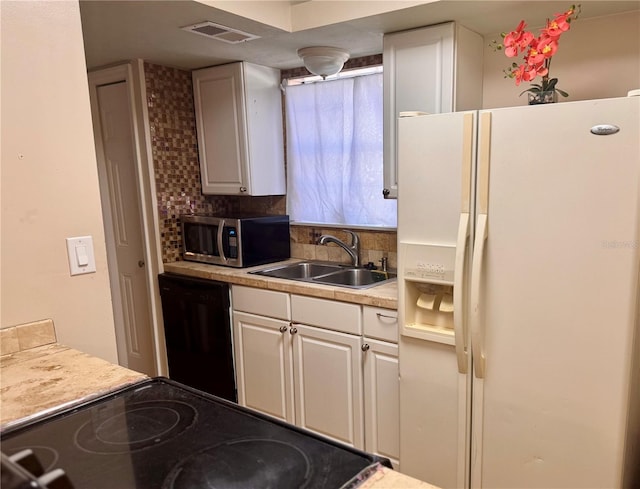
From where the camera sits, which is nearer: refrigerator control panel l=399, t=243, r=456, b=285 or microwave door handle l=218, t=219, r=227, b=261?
refrigerator control panel l=399, t=243, r=456, b=285

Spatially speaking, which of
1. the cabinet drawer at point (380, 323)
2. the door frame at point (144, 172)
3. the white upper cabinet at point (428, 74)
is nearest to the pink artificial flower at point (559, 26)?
the white upper cabinet at point (428, 74)

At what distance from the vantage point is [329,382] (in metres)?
2.43

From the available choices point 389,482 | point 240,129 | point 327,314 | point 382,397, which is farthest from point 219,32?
point 389,482

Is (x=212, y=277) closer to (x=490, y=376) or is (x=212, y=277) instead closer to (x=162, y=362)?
(x=162, y=362)

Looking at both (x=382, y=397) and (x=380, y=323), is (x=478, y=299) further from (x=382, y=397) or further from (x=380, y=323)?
(x=382, y=397)


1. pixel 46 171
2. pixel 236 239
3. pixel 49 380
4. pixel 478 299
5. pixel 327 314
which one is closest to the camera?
pixel 49 380

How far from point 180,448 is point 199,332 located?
6.62 ft

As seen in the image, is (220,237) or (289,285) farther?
(220,237)

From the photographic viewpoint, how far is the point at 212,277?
2.82 m

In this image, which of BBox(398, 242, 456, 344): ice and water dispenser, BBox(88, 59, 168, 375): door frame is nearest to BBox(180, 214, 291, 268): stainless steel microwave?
BBox(88, 59, 168, 375): door frame

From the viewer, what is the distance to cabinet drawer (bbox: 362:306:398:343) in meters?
2.17

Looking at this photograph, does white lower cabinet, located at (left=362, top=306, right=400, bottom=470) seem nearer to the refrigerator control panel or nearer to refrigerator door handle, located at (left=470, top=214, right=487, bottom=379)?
the refrigerator control panel

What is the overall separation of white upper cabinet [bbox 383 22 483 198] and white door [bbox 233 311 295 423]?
974 mm

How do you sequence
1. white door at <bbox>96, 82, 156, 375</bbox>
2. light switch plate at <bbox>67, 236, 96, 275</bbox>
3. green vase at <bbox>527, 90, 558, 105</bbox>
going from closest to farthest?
1. light switch plate at <bbox>67, 236, 96, 275</bbox>
2. green vase at <bbox>527, 90, 558, 105</bbox>
3. white door at <bbox>96, 82, 156, 375</bbox>
